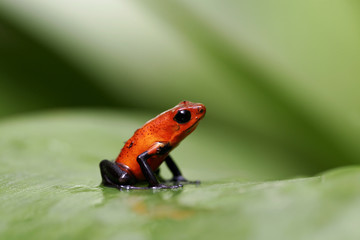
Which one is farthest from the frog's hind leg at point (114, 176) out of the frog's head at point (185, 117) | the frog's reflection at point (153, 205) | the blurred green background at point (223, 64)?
the blurred green background at point (223, 64)

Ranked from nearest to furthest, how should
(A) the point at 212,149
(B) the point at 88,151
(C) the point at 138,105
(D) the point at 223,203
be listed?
1. (D) the point at 223,203
2. (B) the point at 88,151
3. (A) the point at 212,149
4. (C) the point at 138,105

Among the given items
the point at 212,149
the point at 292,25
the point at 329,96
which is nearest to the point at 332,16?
the point at 292,25

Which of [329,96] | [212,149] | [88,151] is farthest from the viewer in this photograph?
[212,149]

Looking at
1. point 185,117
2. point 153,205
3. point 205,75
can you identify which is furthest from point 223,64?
point 153,205

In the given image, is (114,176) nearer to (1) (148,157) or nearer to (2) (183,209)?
(1) (148,157)

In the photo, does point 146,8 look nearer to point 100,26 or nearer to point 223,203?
point 100,26

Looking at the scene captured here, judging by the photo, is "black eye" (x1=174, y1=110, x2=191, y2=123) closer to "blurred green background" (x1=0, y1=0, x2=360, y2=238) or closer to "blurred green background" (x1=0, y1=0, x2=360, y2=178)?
"blurred green background" (x1=0, y1=0, x2=360, y2=238)
